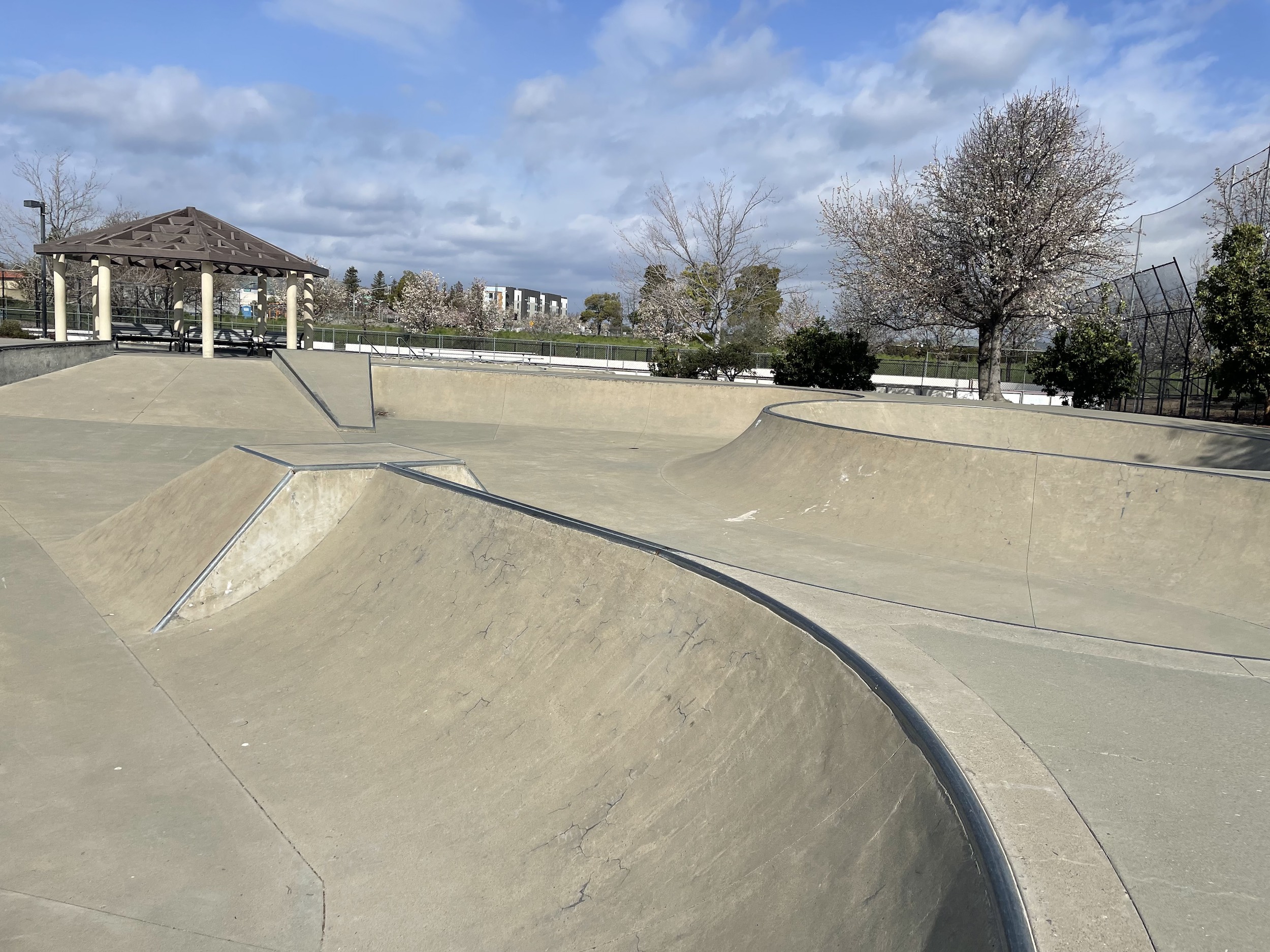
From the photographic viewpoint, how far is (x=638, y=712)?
452 cm

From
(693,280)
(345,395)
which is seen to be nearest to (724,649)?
(345,395)

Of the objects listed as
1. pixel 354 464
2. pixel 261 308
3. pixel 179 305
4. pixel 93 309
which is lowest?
pixel 354 464

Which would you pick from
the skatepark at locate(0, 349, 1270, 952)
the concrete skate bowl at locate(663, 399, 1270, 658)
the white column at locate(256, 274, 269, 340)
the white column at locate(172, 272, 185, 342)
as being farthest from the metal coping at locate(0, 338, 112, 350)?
the concrete skate bowl at locate(663, 399, 1270, 658)

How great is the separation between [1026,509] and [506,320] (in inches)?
3696

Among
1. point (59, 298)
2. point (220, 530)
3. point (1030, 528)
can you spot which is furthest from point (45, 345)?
point (1030, 528)

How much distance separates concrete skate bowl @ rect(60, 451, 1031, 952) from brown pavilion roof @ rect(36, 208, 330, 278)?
1761 centimetres

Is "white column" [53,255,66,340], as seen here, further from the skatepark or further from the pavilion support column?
the skatepark

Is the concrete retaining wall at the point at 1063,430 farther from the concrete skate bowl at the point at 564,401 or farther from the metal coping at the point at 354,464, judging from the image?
the metal coping at the point at 354,464

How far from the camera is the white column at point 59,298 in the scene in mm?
23062

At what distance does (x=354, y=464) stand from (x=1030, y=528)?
270 inches

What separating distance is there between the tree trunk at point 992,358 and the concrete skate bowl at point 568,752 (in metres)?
25.9

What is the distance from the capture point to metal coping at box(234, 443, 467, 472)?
798 cm

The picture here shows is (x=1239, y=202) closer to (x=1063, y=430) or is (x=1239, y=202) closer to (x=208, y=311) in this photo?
(x=1063, y=430)

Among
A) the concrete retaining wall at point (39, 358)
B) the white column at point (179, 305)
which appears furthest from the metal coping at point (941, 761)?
the white column at point (179, 305)
